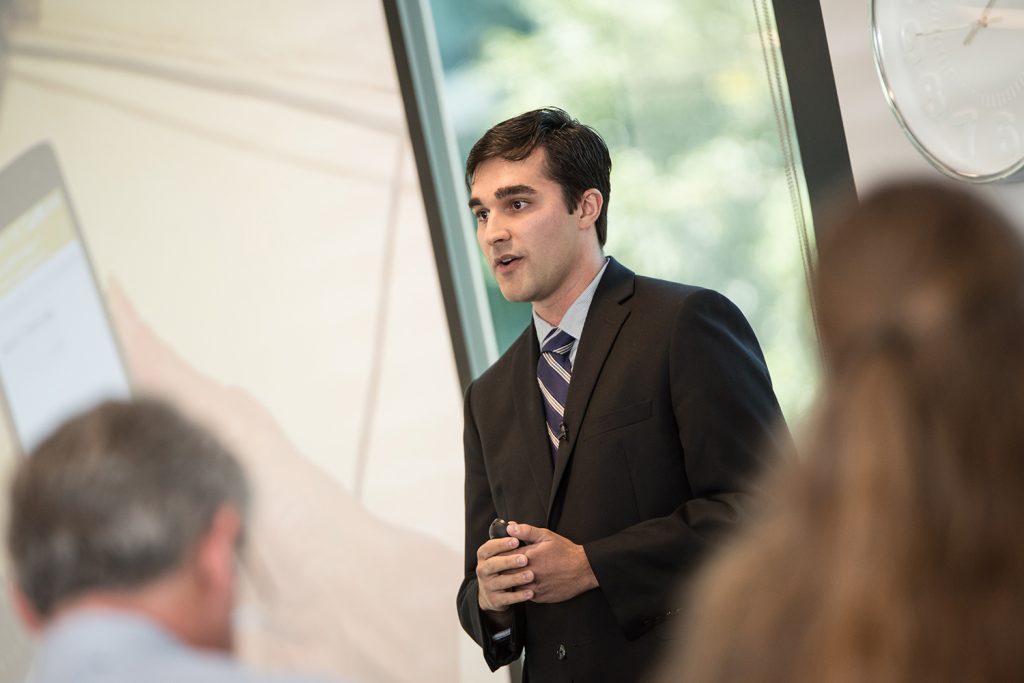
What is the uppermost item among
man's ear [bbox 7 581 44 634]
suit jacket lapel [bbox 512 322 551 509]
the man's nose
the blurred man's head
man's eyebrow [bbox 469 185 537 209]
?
man's eyebrow [bbox 469 185 537 209]

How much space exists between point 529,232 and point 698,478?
2.25 ft

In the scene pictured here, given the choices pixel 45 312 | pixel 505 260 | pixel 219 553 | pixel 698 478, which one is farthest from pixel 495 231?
pixel 45 312

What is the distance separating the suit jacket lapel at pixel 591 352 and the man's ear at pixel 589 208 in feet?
0.57

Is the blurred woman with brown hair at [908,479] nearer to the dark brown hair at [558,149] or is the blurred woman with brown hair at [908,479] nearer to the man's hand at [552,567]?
the man's hand at [552,567]

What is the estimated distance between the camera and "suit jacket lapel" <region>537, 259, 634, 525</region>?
7.92ft

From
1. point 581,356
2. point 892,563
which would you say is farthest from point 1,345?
point 892,563

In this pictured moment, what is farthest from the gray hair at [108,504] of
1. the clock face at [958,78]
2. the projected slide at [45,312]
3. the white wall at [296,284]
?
the projected slide at [45,312]

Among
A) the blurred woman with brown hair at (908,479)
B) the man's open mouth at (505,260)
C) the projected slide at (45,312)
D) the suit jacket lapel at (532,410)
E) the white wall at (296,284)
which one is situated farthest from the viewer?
the projected slide at (45,312)

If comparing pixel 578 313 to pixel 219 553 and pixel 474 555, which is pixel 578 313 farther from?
pixel 219 553

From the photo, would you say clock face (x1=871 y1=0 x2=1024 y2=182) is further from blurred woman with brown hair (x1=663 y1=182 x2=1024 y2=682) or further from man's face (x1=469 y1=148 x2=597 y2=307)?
blurred woman with brown hair (x1=663 y1=182 x2=1024 y2=682)

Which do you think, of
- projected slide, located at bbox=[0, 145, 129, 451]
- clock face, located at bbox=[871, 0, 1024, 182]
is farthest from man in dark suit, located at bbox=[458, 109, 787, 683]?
projected slide, located at bbox=[0, 145, 129, 451]

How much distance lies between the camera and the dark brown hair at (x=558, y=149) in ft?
8.66

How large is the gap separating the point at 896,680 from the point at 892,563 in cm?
8

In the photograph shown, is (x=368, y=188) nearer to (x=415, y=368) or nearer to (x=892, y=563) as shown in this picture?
(x=415, y=368)
